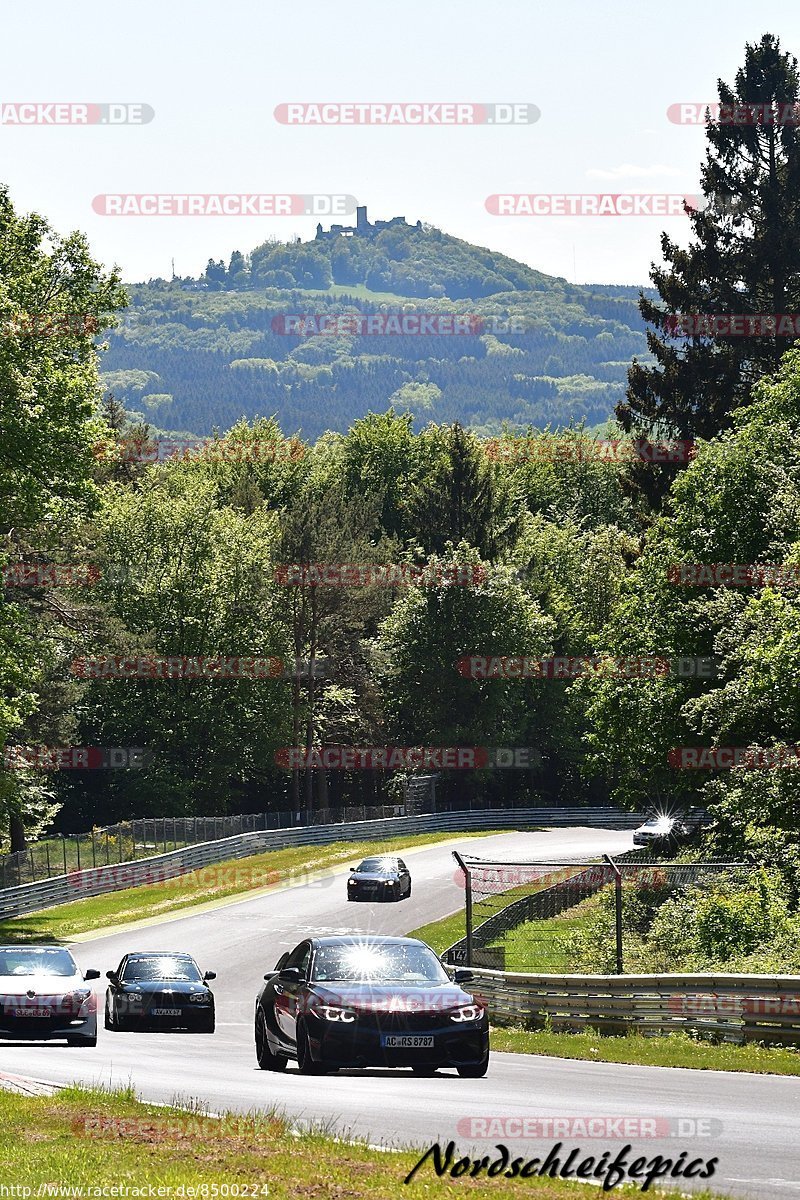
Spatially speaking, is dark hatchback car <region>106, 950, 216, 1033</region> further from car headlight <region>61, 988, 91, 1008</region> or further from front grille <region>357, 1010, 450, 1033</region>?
front grille <region>357, 1010, 450, 1033</region>

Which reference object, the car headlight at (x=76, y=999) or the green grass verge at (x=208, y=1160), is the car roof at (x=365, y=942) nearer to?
the green grass verge at (x=208, y=1160)

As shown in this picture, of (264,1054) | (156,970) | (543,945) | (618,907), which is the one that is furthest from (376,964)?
(156,970)

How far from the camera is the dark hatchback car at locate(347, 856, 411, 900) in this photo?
5172cm

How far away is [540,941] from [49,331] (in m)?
26.1

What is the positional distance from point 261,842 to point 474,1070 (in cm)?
5365

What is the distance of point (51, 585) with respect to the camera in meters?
57.7

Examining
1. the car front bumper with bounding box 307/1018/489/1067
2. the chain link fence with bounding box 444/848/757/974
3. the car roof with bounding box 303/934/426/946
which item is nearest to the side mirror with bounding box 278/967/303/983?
the car roof with bounding box 303/934/426/946

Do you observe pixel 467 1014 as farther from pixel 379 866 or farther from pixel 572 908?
pixel 379 866

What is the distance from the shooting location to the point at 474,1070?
1647 centimetres

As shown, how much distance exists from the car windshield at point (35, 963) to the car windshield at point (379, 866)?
2934cm

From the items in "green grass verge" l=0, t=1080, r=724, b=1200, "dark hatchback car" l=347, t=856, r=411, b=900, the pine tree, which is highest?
the pine tree

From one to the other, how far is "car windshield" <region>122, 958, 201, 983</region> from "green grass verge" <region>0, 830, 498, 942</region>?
21.5 m

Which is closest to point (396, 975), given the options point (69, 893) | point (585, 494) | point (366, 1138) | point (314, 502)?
point (366, 1138)

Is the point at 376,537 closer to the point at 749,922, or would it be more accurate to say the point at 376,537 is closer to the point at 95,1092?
the point at 749,922
